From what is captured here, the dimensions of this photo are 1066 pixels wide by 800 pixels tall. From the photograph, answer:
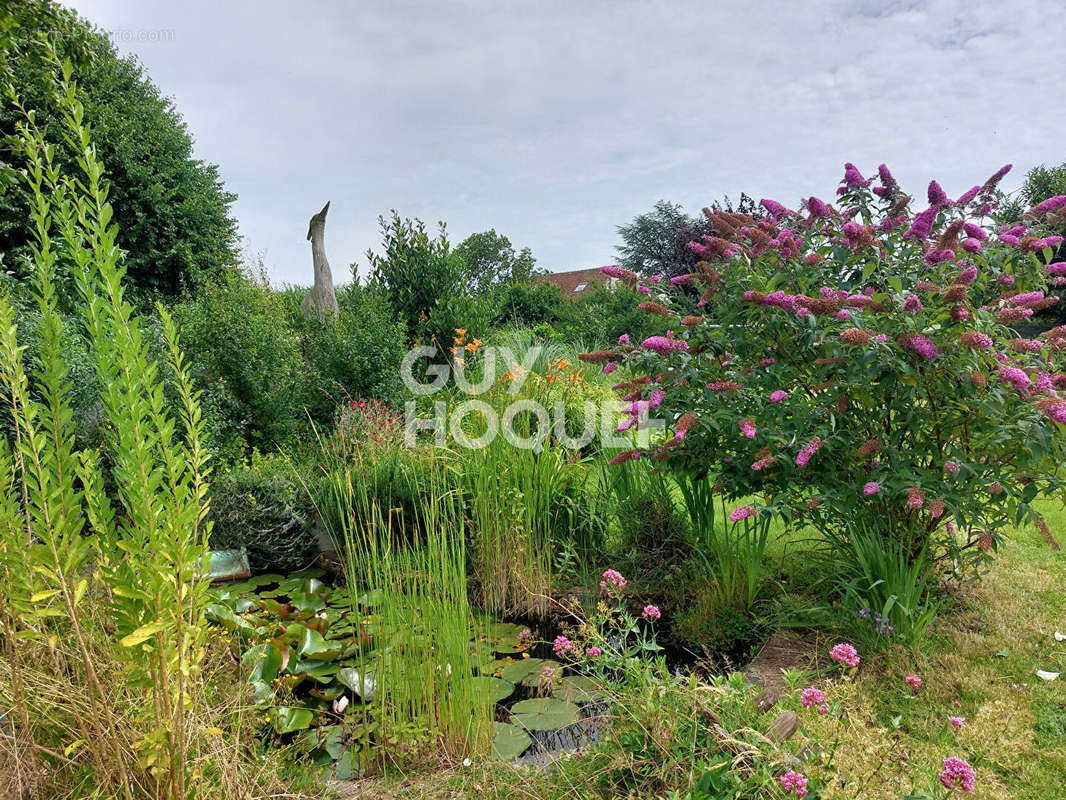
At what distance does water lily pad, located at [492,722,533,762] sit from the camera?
2381mm

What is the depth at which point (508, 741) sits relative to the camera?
2488mm

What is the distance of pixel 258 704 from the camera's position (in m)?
2.28

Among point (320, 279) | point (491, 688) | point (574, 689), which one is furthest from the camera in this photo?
point (320, 279)

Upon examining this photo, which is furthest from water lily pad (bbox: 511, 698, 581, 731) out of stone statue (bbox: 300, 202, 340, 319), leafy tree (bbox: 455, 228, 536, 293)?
leafy tree (bbox: 455, 228, 536, 293)

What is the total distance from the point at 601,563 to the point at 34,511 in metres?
3.27

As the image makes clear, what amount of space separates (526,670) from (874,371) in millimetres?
2021

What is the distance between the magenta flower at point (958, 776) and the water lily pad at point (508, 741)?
147cm

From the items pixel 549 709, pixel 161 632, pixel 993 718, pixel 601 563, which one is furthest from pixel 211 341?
pixel 993 718

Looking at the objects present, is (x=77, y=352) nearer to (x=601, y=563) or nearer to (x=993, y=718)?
(x=601, y=563)

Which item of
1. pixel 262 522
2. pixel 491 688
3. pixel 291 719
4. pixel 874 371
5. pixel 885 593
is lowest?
pixel 291 719

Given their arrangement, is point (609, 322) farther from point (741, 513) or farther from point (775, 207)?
point (741, 513)

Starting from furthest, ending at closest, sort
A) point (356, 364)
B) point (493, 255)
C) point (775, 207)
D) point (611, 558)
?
1. point (493, 255)
2. point (356, 364)
3. point (611, 558)
4. point (775, 207)

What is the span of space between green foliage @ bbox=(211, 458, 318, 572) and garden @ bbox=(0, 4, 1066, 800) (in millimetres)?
22

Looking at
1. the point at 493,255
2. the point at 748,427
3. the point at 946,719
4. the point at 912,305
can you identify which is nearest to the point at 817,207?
the point at 912,305
